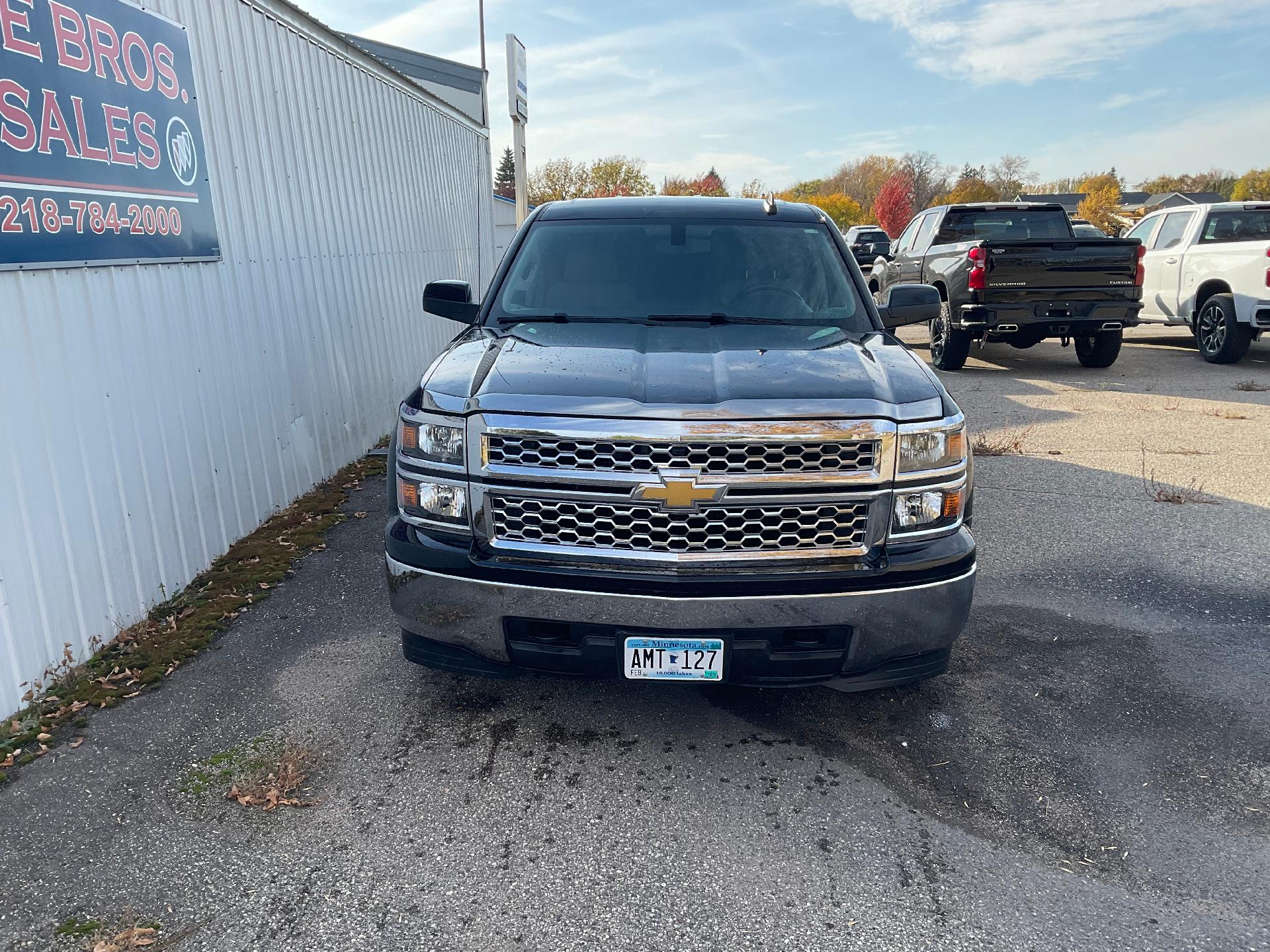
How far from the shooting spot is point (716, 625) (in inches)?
113

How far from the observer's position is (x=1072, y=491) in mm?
6602

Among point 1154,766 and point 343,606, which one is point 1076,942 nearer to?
point 1154,766

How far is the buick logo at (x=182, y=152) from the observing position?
4762 millimetres

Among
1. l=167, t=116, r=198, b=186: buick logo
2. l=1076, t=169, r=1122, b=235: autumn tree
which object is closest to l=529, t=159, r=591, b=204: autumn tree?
l=1076, t=169, r=1122, b=235: autumn tree

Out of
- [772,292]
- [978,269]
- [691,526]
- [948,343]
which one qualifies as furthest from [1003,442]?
[691,526]

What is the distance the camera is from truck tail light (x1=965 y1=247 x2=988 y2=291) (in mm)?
10695

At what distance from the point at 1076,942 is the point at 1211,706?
169cm

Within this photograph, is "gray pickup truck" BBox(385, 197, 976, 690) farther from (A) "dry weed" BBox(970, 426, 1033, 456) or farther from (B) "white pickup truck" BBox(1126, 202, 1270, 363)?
(B) "white pickup truck" BBox(1126, 202, 1270, 363)

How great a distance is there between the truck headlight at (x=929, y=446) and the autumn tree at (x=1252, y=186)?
93.8 m

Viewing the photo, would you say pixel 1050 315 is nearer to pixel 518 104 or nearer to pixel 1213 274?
pixel 1213 274

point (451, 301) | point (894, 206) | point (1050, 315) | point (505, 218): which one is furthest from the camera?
point (894, 206)

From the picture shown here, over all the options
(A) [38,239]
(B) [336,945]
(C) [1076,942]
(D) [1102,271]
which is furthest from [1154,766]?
(D) [1102,271]

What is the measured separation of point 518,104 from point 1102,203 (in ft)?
220

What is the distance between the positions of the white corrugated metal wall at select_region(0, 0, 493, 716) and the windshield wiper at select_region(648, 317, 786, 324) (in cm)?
254
